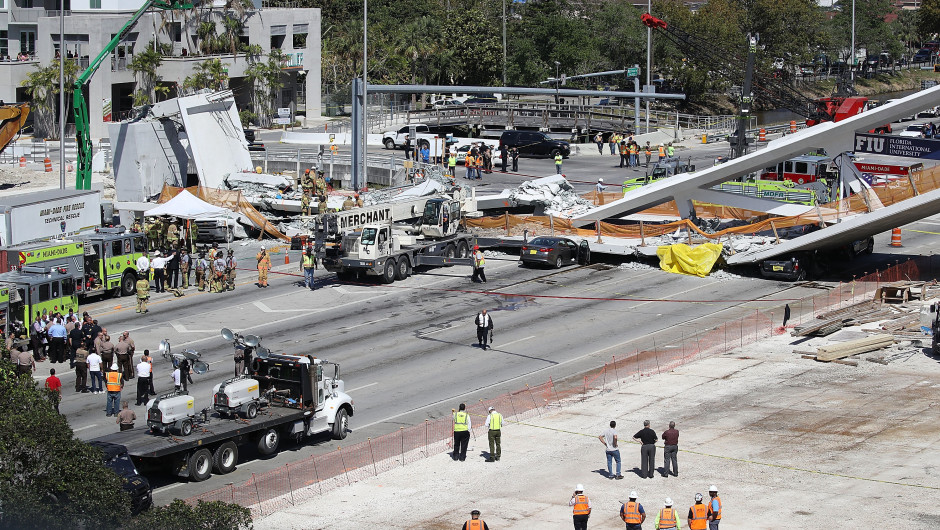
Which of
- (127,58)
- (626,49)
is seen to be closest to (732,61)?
(626,49)

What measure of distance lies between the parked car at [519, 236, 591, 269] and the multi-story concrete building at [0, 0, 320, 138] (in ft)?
152

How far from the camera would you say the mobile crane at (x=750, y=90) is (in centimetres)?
5669

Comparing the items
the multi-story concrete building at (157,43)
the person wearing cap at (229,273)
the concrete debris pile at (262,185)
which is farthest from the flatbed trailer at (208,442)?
the multi-story concrete building at (157,43)

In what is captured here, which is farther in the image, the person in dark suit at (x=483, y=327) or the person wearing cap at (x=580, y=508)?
the person in dark suit at (x=483, y=327)

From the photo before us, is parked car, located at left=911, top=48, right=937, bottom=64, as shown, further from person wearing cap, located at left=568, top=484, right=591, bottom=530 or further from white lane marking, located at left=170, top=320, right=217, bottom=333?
person wearing cap, located at left=568, top=484, right=591, bottom=530

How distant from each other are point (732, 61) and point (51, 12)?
5292 centimetres

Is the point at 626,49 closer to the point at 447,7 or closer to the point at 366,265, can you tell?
the point at 447,7

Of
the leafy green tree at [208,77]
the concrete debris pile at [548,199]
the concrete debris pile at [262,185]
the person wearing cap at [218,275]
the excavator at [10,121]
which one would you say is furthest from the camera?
the leafy green tree at [208,77]

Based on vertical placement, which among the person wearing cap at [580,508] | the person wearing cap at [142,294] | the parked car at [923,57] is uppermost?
the parked car at [923,57]

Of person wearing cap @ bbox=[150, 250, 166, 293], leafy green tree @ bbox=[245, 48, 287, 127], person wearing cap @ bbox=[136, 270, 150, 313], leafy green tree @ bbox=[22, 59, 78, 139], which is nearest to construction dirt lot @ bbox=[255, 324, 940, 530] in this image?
person wearing cap @ bbox=[136, 270, 150, 313]

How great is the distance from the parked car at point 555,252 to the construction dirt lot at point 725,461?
13.3 m

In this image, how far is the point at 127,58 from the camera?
83.1 m

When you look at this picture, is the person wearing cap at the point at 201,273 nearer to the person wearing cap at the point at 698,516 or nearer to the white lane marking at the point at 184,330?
the white lane marking at the point at 184,330

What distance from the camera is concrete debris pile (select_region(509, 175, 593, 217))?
163ft
